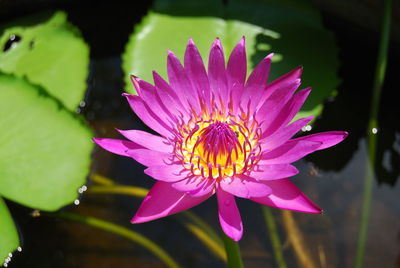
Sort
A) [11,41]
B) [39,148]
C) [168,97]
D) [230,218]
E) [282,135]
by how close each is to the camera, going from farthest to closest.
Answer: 1. [11,41]
2. [39,148]
3. [168,97]
4. [282,135]
5. [230,218]

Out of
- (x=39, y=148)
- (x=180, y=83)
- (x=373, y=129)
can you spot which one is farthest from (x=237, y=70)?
(x=373, y=129)

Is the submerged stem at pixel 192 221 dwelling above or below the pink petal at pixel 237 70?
below

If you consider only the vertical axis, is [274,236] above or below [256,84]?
below

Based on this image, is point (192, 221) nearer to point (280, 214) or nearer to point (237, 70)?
point (280, 214)

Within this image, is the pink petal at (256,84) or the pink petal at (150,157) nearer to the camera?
the pink petal at (150,157)

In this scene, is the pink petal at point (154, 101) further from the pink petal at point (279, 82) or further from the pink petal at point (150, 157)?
the pink petal at point (279, 82)

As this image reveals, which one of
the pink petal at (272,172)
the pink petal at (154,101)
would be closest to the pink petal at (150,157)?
the pink petal at (154,101)

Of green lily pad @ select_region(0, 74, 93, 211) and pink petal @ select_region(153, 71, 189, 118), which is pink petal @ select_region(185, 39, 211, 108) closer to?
pink petal @ select_region(153, 71, 189, 118)
